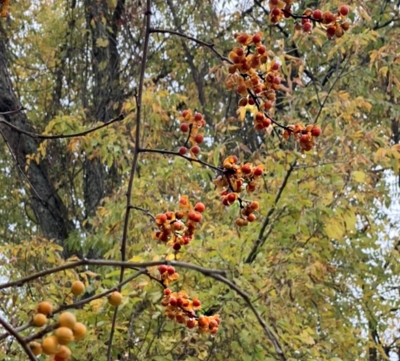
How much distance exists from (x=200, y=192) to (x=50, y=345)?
227 cm

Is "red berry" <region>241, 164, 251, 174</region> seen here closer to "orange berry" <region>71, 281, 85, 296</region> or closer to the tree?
the tree

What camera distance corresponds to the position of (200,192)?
280 centimetres

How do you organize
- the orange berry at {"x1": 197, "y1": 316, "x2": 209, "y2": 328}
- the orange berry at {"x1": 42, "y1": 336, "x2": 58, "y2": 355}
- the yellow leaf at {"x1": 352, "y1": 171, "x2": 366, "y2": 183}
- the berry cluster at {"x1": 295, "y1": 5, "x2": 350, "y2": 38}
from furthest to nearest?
the yellow leaf at {"x1": 352, "y1": 171, "x2": 366, "y2": 183}, the berry cluster at {"x1": 295, "y1": 5, "x2": 350, "y2": 38}, the orange berry at {"x1": 197, "y1": 316, "x2": 209, "y2": 328}, the orange berry at {"x1": 42, "y1": 336, "x2": 58, "y2": 355}

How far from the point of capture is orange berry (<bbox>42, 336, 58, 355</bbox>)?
539 mm

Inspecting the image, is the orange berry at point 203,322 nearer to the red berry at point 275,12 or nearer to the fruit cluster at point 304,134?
the fruit cluster at point 304,134

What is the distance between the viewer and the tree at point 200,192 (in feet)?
3.51

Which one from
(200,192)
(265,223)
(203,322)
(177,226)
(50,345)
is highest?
(200,192)

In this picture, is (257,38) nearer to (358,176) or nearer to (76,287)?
(76,287)

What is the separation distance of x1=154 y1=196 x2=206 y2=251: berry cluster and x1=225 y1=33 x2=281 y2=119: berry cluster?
182 millimetres

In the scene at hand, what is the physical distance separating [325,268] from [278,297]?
0.71 feet

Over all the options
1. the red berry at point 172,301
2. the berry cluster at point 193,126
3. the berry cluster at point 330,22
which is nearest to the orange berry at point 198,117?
the berry cluster at point 193,126

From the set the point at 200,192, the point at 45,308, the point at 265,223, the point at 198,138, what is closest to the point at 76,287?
the point at 45,308

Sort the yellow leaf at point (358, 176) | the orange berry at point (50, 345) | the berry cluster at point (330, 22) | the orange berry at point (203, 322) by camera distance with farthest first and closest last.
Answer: the yellow leaf at point (358, 176)
the berry cluster at point (330, 22)
the orange berry at point (203, 322)
the orange berry at point (50, 345)

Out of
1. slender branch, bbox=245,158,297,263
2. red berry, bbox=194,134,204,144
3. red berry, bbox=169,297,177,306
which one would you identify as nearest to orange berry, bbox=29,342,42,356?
red berry, bbox=169,297,177,306
